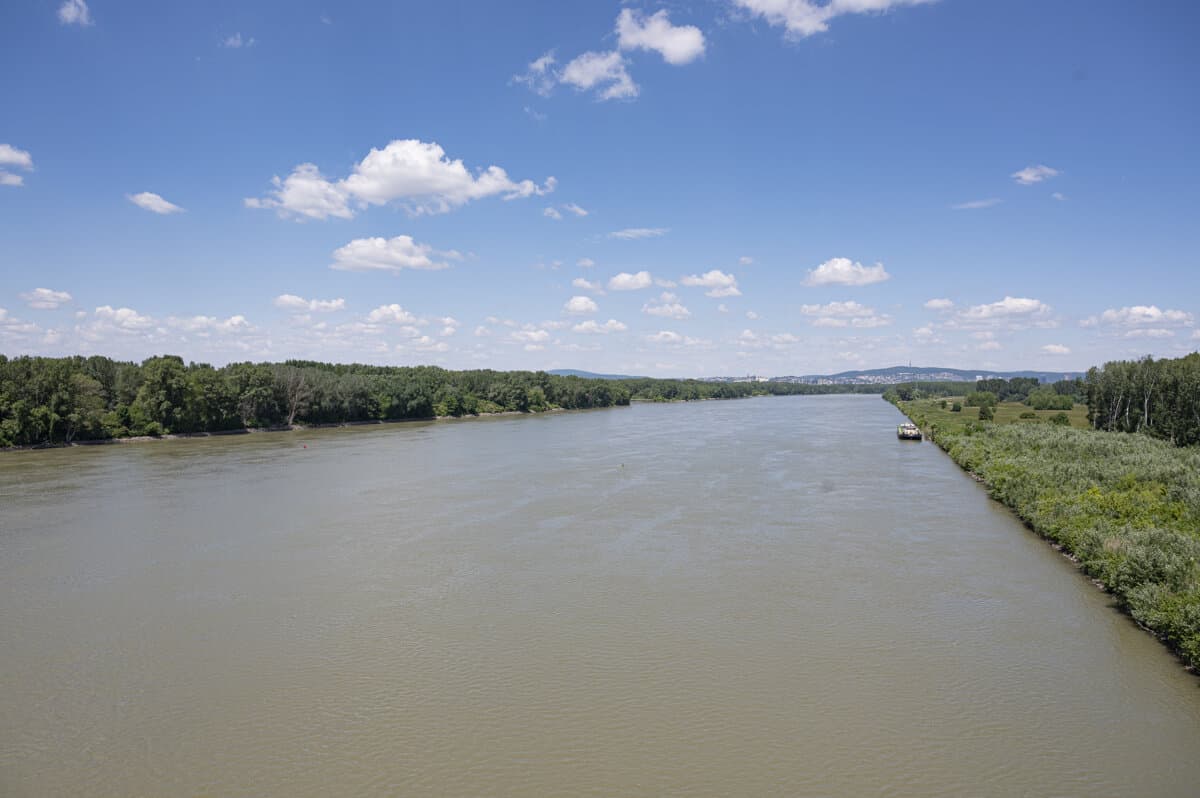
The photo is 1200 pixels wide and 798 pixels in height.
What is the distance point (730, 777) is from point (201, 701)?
7113 mm

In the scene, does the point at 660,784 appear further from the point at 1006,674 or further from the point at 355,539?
the point at 355,539

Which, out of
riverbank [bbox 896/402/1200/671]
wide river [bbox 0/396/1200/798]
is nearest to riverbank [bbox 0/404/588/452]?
wide river [bbox 0/396/1200/798]

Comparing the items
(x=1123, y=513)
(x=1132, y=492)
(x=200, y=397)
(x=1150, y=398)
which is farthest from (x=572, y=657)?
(x=200, y=397)

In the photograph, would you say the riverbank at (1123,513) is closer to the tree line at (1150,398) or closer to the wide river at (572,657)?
the wide river at (572,657)

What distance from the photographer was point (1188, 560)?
37.3ft

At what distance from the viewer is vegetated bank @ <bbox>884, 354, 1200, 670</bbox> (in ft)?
36.9

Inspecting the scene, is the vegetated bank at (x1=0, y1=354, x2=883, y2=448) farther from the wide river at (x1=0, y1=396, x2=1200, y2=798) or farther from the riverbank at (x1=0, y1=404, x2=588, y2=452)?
the wide river at (x1=0, y1=396, x2=1200, y2=798)

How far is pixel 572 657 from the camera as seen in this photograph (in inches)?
424

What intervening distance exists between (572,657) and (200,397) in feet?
157

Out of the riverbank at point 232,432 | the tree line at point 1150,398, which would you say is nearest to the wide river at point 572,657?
the tree line at point 1150,398

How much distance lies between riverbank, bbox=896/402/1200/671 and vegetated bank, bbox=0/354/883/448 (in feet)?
161

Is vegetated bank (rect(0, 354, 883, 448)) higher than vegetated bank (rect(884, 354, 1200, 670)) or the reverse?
higher

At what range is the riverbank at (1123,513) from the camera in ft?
36.1

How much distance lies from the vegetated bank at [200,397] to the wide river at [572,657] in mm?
25610
